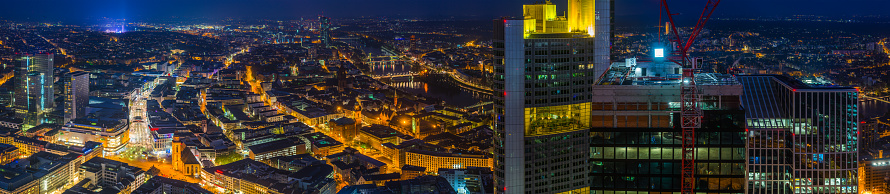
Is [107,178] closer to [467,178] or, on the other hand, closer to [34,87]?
[467,178]

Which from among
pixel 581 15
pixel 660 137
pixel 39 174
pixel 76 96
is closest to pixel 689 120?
pixel 660 137

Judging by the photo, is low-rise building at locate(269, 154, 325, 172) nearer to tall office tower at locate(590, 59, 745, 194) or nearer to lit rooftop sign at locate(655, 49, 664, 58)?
lit rooftop sign at locate(655, 49, 664, 58)

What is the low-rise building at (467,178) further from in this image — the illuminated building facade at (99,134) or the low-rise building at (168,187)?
the illuminated building facade at (99,134)

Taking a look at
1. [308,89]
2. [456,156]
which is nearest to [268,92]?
[308,89]

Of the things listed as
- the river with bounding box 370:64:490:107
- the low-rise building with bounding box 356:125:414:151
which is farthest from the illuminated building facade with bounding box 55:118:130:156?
the river with bounding box 370:64:490:107

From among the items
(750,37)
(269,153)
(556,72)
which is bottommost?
(269,153)

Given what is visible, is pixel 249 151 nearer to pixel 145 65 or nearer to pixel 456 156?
pixel 456 156

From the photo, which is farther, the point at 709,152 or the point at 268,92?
the point at 268,92
